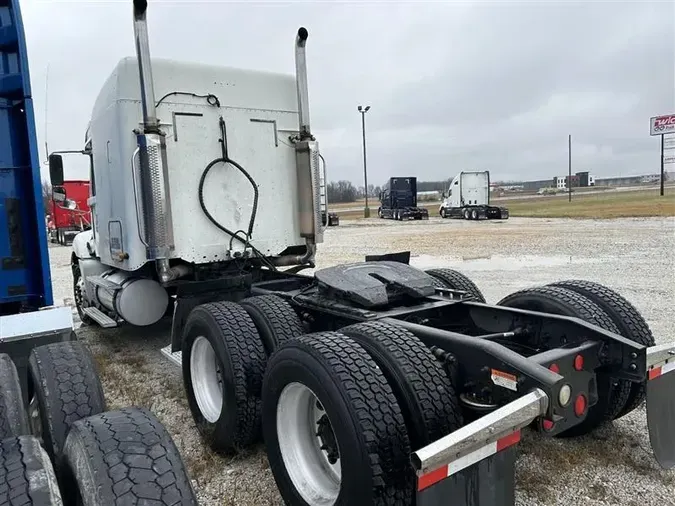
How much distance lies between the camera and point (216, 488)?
338 cm

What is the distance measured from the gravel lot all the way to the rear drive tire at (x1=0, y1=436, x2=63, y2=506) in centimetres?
154

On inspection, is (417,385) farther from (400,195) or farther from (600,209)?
(600,209)

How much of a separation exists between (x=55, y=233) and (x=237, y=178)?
948 inches

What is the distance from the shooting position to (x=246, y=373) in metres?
3.69

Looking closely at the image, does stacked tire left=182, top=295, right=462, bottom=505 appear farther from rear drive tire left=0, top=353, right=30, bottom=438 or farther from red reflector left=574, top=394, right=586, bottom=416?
rear drive tire left=0, top=353, right=30, bottom=438

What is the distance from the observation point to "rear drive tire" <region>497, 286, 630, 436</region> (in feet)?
11.1

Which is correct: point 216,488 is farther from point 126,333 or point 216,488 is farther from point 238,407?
point 126,333

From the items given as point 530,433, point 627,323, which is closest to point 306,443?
point 530,433

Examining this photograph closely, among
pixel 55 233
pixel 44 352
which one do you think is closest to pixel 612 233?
pixel 44 352

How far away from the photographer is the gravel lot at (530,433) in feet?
10.5

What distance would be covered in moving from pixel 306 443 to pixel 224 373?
94 cm

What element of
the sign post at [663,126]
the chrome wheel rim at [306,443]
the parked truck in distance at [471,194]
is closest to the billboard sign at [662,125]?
the sign post at [663,126]

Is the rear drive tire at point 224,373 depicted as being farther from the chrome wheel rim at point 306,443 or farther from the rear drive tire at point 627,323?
the rear drive tire at point 627,323

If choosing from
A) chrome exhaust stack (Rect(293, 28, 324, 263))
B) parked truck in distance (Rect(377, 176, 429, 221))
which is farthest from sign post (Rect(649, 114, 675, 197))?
chrome exhaust stack (Rect(293, 28, 324, 263))
